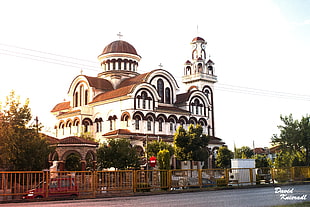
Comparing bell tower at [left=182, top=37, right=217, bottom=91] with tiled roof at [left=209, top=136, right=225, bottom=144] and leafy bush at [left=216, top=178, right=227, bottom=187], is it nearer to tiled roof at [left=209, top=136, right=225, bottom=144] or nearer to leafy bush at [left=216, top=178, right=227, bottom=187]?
tiled roof at [left=209, top=136, right=225, bottom=144]

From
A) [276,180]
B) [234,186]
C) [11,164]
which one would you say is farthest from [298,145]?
[11,164]

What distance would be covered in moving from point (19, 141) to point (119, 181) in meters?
8.98

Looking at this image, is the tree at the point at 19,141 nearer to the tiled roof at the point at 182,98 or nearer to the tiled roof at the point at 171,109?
the tiled roof at the point at 171,109

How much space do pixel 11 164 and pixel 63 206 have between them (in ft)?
45.2

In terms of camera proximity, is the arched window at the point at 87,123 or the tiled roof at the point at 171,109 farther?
the arched window at the point at 87,123

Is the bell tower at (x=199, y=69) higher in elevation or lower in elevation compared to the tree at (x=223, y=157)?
higher

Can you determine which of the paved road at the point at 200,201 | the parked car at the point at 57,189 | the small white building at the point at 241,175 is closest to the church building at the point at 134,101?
the small white building at the point at 241,175

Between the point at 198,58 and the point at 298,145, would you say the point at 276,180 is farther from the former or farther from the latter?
the point at 198,58

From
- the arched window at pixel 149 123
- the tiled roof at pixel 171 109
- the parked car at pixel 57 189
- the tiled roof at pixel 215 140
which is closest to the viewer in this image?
the parked car at pixel 57 189

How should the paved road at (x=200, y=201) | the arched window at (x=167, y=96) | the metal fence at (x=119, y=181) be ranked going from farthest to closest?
the arched window at (x=167, y=96) < the metal fence at (x=119, y=181) < the paved road at (x=200, y=201)

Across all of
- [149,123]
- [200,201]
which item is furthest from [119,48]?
[200,201]

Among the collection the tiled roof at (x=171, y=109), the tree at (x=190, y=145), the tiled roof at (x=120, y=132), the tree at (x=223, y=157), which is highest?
the tiled roof at (x=171, y=109)

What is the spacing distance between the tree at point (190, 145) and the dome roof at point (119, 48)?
63.5 ft

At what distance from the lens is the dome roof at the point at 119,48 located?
59625 millimetres
